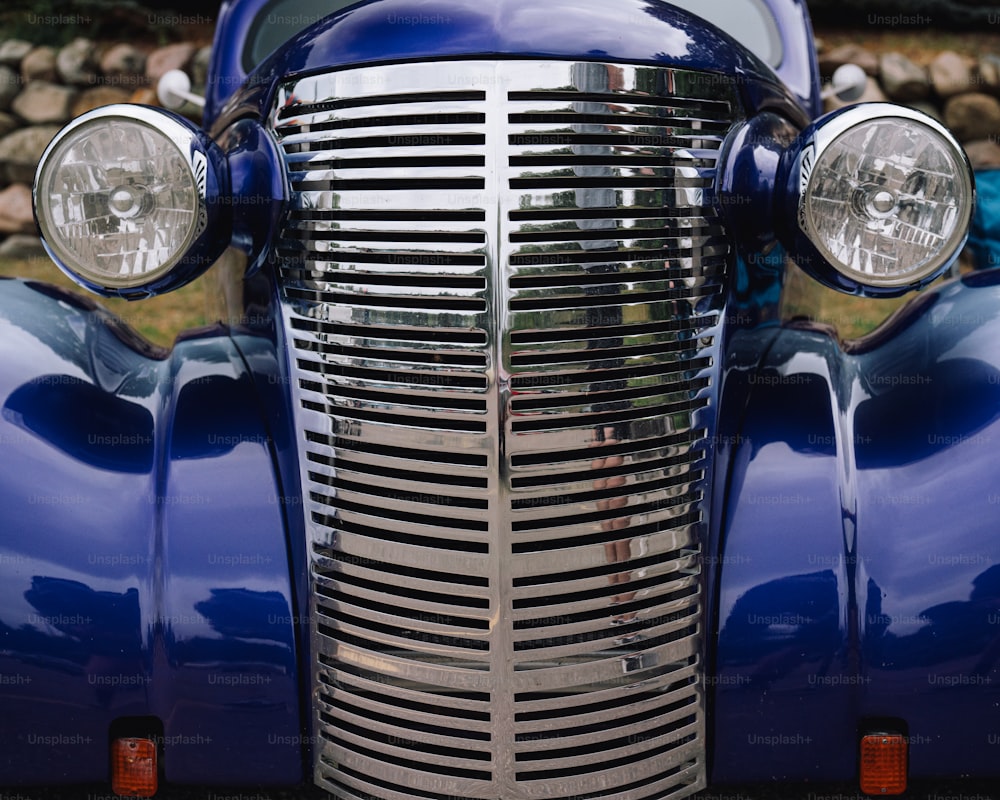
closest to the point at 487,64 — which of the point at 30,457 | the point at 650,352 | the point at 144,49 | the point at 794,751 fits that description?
the point at 650,352

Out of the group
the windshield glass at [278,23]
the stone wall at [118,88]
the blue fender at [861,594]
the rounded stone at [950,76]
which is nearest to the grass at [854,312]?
the blue fender at [861,594]

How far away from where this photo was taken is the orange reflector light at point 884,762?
2096 millimetres

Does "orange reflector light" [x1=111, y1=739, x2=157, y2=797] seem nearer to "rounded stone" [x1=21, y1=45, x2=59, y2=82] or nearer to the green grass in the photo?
the green grass

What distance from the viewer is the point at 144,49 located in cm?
1041

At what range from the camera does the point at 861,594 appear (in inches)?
82.8

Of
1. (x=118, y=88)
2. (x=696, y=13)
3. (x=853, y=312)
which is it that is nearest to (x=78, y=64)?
(x=118, y=88)

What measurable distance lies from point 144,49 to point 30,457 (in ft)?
30.6

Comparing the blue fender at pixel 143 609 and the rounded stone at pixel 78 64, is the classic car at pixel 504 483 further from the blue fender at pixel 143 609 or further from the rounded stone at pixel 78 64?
the rounded stone at pixel 78 64

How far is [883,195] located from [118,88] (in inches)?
379

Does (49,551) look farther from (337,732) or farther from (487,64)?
(487,64)

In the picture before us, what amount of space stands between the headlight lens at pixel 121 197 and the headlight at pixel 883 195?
1.22 meters

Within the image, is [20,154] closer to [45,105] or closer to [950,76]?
[45,105]

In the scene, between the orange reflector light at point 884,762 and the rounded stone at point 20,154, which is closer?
the orange reflector light at point 884,762

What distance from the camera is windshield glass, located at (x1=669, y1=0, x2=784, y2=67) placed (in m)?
3.45
